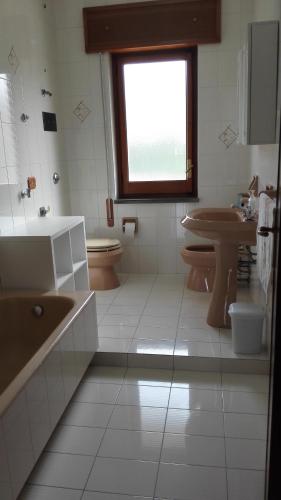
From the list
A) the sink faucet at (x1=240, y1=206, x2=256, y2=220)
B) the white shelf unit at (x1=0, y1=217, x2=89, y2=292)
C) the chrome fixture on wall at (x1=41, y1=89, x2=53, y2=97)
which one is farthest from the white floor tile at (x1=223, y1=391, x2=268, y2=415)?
the chrome fixture on wall at (x1=41, y1=89, x2=53, y2=97)

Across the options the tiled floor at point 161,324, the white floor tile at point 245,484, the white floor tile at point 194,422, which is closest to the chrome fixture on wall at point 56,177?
the tiled floor at point 161,324

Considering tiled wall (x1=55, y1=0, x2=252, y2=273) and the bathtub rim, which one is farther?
tiled wall (x1=55, y1=0, x2=252, y2=273)

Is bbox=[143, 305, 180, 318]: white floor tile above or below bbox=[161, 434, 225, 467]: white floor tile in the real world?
above

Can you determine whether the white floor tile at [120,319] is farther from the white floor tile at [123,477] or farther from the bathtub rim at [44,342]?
the white floor tile at [123,477]

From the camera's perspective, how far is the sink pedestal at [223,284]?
273 cm

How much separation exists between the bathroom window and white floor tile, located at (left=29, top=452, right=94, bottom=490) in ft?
8.50

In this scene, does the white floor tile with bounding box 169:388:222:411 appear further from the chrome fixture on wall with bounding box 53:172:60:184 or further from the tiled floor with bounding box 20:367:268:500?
the chrome fixture on wall with bounding box 53:172:60:184

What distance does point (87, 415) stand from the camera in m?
2.11

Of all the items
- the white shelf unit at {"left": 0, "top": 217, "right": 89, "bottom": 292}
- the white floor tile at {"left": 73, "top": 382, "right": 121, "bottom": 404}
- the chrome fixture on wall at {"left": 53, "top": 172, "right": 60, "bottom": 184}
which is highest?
the chrome fixture on wall at {"left": 53, "top": 172, "right": 60, "bottom": 184}

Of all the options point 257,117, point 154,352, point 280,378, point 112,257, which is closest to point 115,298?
point 112,257

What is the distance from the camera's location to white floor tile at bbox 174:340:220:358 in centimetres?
248

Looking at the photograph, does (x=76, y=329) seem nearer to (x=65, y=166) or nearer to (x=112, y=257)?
(x=112, y=257)

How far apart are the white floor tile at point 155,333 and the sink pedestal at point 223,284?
0.30 meters

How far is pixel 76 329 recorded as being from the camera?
7.32 ft
